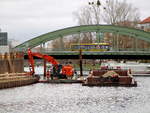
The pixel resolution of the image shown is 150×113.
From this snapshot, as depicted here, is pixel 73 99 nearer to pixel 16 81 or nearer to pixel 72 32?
pixel 16 81

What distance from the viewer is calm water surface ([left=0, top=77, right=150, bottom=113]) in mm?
42562

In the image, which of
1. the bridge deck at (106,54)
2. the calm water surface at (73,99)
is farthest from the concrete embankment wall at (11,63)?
the bridge deck at (106,54)

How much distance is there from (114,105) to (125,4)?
264 ft

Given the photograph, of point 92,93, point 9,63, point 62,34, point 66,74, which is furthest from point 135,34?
point 92,93

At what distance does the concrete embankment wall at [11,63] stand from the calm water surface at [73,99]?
18.8 feet

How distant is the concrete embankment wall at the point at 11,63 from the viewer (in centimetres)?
6762

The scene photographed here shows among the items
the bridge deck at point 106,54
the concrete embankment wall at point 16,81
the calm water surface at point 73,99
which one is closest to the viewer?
the calm water surface at point 73,99

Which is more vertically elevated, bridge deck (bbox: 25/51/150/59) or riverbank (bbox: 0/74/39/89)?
bridge deck (bbox: 25/51/150/59)

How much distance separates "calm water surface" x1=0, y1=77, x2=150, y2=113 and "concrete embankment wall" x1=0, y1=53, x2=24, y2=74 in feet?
18.8

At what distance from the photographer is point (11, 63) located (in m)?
69.4

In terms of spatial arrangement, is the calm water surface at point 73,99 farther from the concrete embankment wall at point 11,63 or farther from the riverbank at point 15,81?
the concrete embankment wall at point 11,63

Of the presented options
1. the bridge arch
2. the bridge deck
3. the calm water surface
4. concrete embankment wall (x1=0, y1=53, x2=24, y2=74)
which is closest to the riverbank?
the calm water surface

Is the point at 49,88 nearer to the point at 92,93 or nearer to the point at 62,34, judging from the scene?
the point at 92,93

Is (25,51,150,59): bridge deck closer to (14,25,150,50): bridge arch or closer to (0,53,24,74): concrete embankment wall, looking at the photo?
(14,25,150,50): bridge arch
